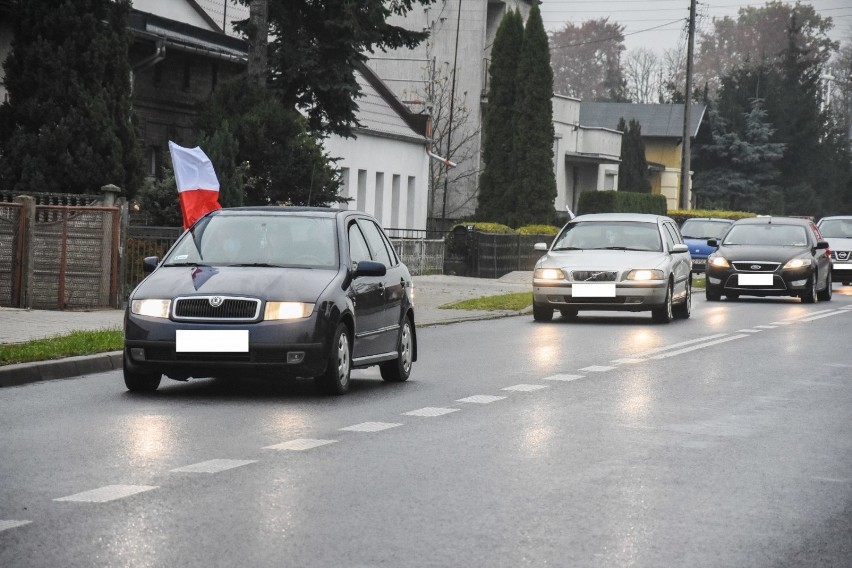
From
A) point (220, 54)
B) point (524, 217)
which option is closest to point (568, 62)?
point (524, 217)

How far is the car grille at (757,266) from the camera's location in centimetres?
3158

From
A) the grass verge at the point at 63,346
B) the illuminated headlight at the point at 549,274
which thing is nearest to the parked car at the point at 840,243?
the illuminated headlight at the point at 549,274

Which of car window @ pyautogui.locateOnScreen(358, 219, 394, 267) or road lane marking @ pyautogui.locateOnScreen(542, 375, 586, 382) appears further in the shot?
road lane marking @ pyautogui.locateOnScreen(542, 375, 586, 382)

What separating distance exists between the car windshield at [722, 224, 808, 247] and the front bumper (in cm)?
2113

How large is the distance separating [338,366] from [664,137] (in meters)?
87.2

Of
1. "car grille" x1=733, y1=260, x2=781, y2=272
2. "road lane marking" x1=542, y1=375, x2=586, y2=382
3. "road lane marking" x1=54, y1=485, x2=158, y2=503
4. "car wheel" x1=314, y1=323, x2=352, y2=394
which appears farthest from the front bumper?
"car grille" x1=733, y1=260, x2=781, y2=272

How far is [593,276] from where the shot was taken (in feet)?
79.6

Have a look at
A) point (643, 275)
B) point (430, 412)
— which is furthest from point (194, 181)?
point (430, 412)

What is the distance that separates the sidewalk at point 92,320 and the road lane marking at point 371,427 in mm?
3913

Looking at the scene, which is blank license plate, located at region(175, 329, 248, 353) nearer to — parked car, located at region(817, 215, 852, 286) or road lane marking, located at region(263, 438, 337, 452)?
road lane marking, located at region(263, 438, 337, 452)

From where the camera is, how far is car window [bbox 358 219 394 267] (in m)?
15.1

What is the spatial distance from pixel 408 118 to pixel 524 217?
5.03 meters

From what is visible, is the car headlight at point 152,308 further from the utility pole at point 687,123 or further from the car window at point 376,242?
the utility pole at point 687,123

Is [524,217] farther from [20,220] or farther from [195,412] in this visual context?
[195,412]
